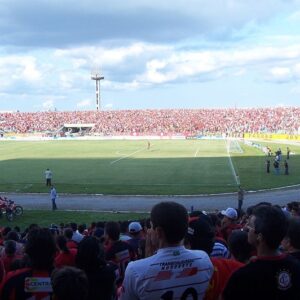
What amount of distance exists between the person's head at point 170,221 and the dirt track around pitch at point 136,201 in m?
21.4

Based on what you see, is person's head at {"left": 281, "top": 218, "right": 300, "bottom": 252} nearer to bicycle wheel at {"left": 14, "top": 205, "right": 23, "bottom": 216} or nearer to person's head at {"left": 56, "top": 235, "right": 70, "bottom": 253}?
person's head at {"left": 56, "top": 235, "right": 70, "bottom": 253}

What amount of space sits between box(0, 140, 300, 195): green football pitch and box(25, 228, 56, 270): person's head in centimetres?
2541

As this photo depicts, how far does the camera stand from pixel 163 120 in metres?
120

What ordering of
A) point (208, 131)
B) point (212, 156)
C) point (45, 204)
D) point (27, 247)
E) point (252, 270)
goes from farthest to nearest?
point (208, 131) → point (212, 156) → point (45, 204) → point (27, 247) → point (252, 270)

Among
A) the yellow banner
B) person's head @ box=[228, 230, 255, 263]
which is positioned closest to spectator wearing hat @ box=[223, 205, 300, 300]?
person's head @ box=[228, 230, 255, 263]

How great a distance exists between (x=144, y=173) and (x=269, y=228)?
→ 36.3 meters

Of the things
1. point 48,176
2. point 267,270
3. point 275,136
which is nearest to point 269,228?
point 267,270

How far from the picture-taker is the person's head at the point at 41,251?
17.3ft

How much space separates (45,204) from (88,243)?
22.6m

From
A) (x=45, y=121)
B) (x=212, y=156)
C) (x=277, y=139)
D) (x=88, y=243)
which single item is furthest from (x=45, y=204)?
(x=45, y=121)

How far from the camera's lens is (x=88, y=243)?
6039 millimetres

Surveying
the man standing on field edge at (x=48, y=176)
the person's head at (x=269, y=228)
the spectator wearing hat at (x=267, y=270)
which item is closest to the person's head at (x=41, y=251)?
the spectator wearing hat at (x=267, y=270)

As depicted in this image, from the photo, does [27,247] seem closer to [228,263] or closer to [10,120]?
[228,263]

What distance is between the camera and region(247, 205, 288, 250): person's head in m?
4.29
